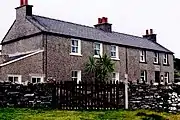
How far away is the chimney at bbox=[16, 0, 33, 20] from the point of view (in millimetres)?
35131

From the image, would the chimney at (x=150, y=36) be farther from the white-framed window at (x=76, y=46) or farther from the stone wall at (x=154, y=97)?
the stone wall at (x=154, y=97)

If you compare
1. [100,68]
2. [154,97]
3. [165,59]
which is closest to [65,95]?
[154,97]

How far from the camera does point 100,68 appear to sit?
35688mm

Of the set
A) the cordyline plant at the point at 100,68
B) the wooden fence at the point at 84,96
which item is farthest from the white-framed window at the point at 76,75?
the wooden fence at the point at 84,96

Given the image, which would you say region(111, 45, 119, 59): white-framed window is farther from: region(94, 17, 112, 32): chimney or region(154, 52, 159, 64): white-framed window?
region(154, 52, 159, 64): white-framed window

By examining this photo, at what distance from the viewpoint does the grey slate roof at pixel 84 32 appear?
1363 inches

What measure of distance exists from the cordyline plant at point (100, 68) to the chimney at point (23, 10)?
7240 millimetres

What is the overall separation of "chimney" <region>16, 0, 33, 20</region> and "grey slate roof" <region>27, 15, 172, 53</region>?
0.49 m

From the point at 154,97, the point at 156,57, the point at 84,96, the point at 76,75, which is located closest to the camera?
the point at 84,96

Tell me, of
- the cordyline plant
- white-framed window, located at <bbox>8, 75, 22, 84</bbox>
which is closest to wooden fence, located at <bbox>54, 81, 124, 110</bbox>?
white-framed window, located at <bbox>8, 75, 22, 84</bbox>

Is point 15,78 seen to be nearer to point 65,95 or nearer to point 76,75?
point 76,75

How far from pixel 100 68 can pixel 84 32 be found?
15.3 ft

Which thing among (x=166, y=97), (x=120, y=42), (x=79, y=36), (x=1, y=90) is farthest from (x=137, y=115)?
(x=120, y=42)

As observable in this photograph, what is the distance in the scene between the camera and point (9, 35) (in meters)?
38.3
